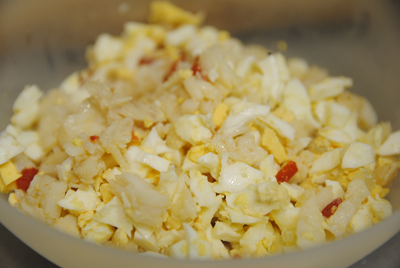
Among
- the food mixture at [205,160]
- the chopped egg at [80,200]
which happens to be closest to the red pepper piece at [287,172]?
the food mixture at [205,160]

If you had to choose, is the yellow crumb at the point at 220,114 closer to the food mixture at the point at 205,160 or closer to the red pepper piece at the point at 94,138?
the food mixture at the point at 205,160

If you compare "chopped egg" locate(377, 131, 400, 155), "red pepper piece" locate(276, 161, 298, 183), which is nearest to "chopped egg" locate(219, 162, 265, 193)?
"red pepper piece" locate(276, 161, 298, 183)

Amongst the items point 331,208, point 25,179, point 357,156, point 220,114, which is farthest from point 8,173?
point 357,156

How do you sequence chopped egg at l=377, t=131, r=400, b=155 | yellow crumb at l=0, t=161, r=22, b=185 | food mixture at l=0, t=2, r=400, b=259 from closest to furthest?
1. food mixture at l=0, t=2, r=400, b=259
2. yellow crumb at l=0, t=161, r=22, b=185
3. chopped egg at l=377, t=131, r=400, b=155

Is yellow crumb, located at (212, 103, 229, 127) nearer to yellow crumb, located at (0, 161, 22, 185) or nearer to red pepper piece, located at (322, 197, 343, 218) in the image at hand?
red pepper piece, located at (322, 197, 343, 218)

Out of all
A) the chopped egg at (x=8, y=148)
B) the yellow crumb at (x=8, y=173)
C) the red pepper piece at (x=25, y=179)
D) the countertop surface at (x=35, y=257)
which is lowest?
the countertop surface at (x=35, y=257)
